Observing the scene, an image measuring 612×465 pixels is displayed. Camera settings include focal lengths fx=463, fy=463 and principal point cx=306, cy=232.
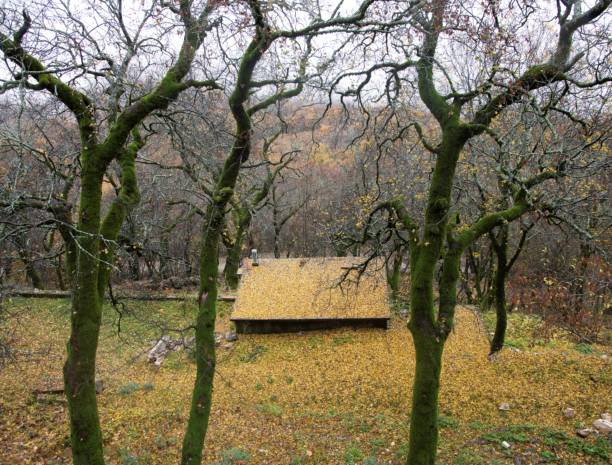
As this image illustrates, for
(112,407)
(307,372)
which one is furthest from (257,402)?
(112,407)

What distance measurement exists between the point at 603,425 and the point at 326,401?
5.87 m

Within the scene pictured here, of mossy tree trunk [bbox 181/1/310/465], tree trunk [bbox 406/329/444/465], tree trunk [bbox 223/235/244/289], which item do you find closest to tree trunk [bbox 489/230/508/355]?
tree trunk [bbox 406/329/444/465]

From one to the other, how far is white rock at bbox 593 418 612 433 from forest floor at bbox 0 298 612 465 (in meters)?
0.31

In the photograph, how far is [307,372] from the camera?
13453 millimetres

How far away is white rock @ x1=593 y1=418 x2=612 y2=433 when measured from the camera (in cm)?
862

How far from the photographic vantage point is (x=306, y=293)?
57.1 ft

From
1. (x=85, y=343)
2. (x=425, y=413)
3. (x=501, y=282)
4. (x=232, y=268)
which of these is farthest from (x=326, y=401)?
(x=232, y=268)

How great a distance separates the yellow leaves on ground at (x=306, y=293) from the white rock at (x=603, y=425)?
7.67 m

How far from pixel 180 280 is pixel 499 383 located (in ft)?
57.1

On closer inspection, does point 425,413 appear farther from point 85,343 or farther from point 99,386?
point 99,386

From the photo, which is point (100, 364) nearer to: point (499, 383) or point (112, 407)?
point (112, 407)

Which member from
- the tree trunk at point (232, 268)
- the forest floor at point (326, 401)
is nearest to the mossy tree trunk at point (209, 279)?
the forest floor at point (326, 401)

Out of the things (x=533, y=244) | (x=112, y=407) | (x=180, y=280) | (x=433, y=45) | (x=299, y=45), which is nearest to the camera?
(x=299, y=45)

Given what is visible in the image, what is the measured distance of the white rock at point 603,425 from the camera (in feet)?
28.3
